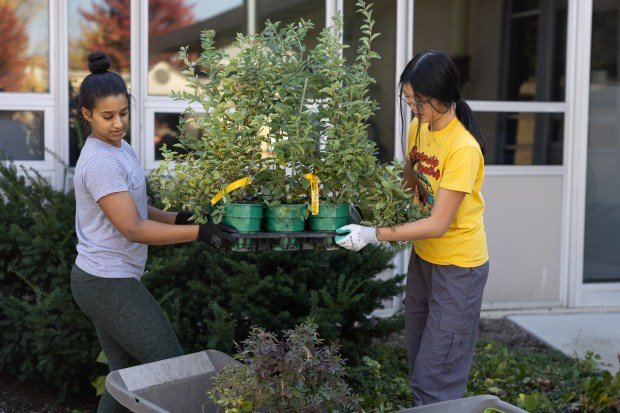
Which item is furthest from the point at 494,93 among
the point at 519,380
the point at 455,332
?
the point at 455,332

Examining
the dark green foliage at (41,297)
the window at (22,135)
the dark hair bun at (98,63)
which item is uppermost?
the dark hair bun at (98,63)

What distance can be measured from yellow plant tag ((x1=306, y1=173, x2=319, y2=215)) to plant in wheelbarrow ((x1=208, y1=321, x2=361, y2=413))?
475mm

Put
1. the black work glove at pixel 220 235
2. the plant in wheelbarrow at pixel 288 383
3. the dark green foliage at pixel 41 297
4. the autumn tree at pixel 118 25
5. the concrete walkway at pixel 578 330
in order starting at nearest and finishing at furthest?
the plant in wheelbarrow at pixel 288 383 → the black work glove at pixel 220 235 → the dark green foliage at pixel 41 297 → the autumn tree at pixel 118 25 → the concrete walkway at pixel 578 330

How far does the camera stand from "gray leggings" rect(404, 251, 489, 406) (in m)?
3.37

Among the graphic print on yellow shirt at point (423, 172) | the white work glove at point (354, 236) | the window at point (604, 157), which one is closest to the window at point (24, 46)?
the graphic print on yellow shirt at point (423, 172)

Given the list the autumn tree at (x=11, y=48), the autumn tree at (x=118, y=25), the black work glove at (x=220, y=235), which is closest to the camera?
the black work glove at (x=220, y=235)

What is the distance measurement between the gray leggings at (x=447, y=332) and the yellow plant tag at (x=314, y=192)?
0.61 metres

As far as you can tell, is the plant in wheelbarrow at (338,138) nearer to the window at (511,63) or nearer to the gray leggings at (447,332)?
the gray leggings at (447,332)

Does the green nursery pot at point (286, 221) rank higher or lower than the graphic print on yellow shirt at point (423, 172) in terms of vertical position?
lower

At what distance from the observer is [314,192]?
10.2 ft

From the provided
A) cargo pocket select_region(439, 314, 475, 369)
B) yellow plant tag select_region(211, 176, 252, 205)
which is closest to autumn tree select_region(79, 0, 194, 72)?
yellow plant tag select_region(211, 176, 252, 205)

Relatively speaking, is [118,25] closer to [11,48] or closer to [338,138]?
[11,48]

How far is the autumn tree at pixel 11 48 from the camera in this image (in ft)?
18.1

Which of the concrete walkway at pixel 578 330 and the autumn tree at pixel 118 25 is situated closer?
the autumn tree at pixel 118 25
